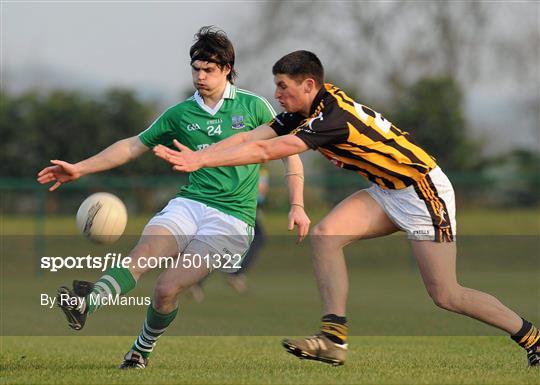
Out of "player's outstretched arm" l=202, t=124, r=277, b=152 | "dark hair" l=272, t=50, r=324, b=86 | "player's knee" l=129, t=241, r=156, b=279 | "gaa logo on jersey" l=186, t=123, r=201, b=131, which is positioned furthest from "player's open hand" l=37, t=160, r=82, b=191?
"dark hair" l=272, t=50, r=324, b=86

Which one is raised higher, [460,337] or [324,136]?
[324,136]

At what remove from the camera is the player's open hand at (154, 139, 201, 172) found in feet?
19.1

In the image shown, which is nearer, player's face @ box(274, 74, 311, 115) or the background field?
player's face @ box(274, 74, 311, 115)

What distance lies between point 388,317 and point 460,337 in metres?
2.58

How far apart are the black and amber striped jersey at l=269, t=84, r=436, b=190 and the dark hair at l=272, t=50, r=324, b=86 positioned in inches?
4.6

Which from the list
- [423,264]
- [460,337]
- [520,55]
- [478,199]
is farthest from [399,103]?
[423,264]

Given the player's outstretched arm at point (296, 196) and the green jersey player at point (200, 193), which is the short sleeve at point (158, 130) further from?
the player's outstretched arm at point (296, 196)

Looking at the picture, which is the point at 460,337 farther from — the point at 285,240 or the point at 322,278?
the point at 285,240

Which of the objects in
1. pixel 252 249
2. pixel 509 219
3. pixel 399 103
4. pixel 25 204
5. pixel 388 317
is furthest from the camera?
pixel 399 103

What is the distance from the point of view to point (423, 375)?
6602mm

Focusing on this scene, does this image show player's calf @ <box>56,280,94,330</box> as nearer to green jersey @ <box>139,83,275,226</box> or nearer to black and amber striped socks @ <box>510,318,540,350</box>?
green jersey @ <box>139,83,275,226</box>

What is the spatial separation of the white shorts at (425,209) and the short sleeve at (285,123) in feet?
2.56

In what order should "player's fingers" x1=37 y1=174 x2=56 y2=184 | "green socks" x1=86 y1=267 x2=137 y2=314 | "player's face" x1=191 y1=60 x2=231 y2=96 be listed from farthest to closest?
"player's face" x1=191 y1=60 x2=231 y2=96
"player's fingers" x1=37 y1=174 x2=56 y2=184
"green socks" x1=86 y1=267 x2=137 y2=314

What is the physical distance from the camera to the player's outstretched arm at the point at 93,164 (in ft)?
23.6
